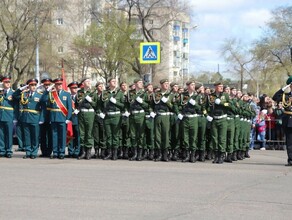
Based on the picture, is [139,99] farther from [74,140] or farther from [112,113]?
[74,140]

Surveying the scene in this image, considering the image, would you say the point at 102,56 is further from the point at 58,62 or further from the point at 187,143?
the point at 187,143

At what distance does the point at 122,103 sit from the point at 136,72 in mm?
34806

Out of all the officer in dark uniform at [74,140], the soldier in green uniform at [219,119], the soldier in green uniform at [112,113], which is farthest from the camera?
the officer in dark uniform at [74,140]

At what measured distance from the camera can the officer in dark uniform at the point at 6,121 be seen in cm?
1683

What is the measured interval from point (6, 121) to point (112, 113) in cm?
265

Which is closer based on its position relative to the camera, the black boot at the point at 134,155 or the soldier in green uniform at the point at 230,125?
the soldier in green uniform at the point at 230,125

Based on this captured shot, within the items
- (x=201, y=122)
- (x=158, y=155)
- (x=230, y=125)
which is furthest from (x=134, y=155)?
(x=230, y=125)

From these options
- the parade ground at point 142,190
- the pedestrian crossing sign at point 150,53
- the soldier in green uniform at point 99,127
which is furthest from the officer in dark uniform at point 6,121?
the pedestrian crossing sign at point 150,53

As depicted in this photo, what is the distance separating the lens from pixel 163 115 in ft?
53.8

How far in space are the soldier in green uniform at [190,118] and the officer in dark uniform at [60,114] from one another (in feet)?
9.08

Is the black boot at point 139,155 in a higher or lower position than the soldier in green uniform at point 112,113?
lower

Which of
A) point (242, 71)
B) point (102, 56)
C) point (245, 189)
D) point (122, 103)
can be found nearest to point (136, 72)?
point (102, 56)

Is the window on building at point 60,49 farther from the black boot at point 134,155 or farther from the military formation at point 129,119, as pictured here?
the black boot at point 134,155

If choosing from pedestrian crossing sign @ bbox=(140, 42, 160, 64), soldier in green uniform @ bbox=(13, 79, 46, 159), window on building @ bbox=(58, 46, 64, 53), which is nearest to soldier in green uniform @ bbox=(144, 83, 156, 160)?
soldier in green uniform @ bbox=(13, 79, 46, 159)
